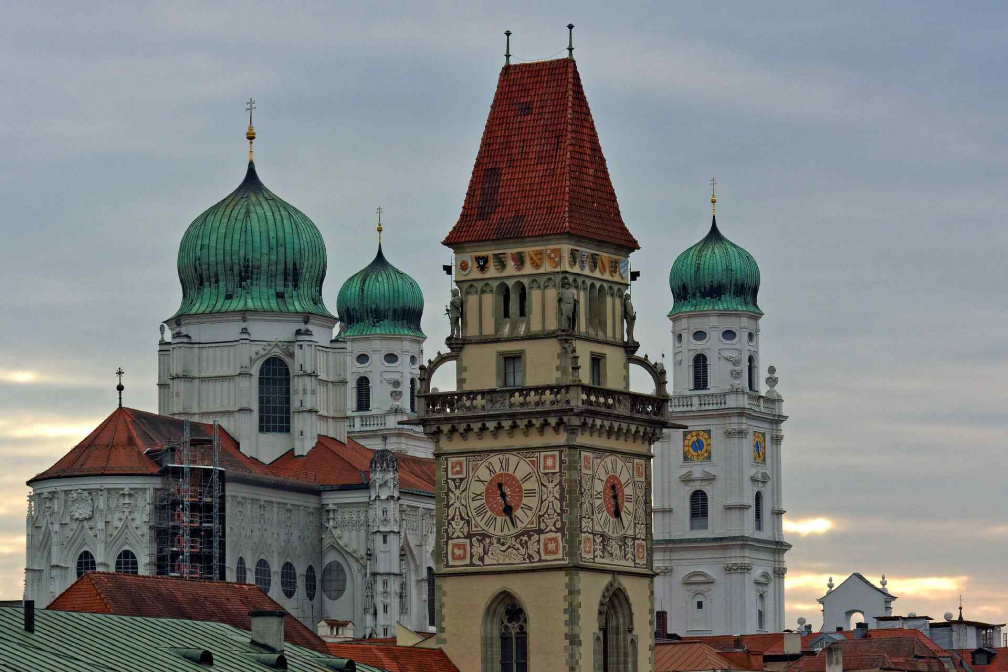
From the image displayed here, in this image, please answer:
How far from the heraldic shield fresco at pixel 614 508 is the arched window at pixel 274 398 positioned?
55142mm

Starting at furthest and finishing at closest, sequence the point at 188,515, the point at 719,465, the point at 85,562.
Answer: the point at 719,465, the point at 85,562, the point at 188,515

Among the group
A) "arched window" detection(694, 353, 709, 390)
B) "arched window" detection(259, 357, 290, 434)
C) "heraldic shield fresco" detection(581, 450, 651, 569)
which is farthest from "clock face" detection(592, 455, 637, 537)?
"arched window" detection(694, 353, 709, 390)

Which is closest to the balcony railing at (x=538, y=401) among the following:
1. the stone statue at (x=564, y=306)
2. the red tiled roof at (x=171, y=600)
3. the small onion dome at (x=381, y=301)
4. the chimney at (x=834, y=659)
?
the stone statue at (x=564, y=306)

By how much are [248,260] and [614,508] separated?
57877 millimetres

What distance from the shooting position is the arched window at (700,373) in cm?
18612

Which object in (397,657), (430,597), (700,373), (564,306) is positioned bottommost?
(397,657)

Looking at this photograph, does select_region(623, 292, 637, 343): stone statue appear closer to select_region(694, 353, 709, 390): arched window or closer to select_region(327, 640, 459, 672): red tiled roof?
select_region(327, 640, 459, 672): red tiled roof

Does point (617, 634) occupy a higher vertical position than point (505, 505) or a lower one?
lower

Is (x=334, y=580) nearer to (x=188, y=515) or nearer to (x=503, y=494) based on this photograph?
(x=188, y=515)

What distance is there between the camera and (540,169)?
8725 centimetres

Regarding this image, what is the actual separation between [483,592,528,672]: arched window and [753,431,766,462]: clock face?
101m

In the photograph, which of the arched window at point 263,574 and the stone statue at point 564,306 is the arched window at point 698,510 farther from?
the stone statue at point 564,306

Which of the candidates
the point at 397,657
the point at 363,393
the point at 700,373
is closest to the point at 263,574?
the point at 397,657

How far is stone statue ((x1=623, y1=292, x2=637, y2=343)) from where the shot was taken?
88.0 meters
